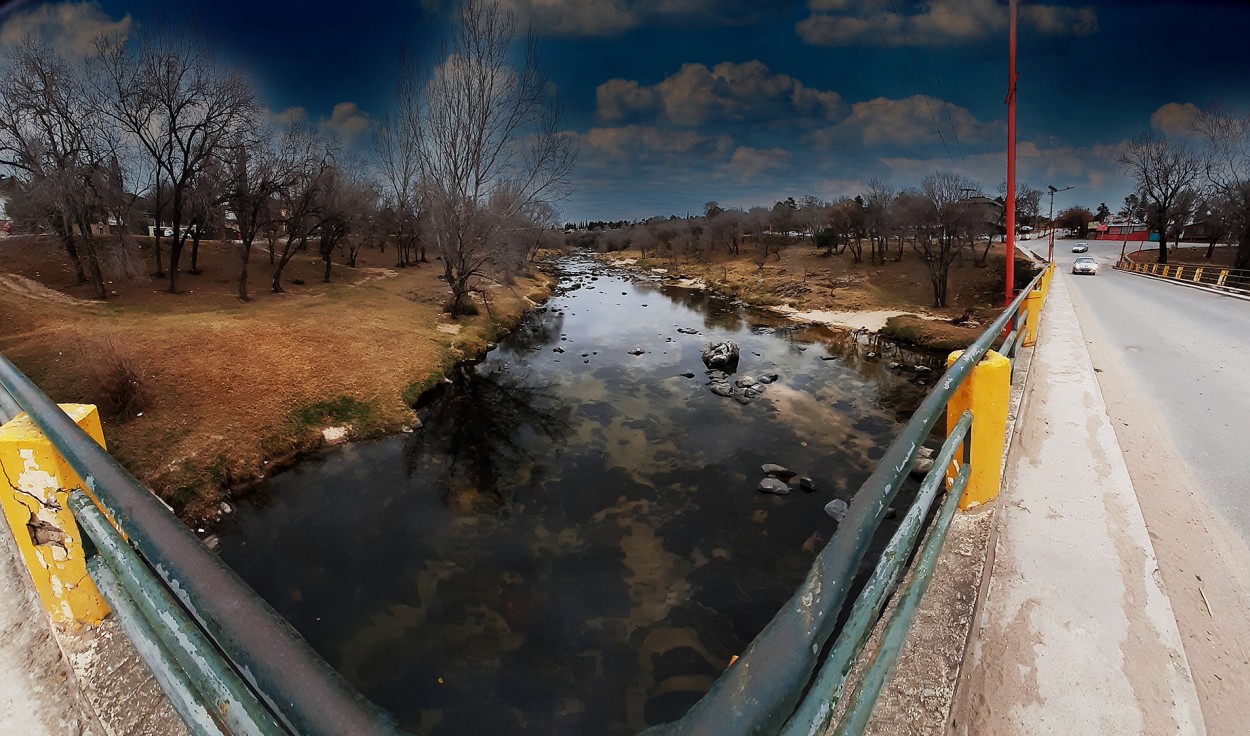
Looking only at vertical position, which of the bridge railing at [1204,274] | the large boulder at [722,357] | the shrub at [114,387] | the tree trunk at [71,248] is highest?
the tree trunk at [71,248]

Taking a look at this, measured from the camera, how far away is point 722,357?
2094 cm

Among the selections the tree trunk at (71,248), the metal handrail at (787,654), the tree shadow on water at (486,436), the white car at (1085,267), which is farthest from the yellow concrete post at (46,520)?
the white car at (1085,267)

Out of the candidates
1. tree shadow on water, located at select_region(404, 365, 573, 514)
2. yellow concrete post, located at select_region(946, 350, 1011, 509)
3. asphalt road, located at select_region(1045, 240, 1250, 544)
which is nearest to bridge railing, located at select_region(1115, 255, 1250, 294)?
asphalt road, located at select_region(1045, 240, 1250, 544)

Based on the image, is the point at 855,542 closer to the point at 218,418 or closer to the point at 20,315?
the point at 218,418

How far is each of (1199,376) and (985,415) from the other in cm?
706

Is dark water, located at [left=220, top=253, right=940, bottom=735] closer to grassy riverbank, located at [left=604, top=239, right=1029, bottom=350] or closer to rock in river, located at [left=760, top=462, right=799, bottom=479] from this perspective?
rock in river, located at [left=760, top=462, right=799, bottom=479]

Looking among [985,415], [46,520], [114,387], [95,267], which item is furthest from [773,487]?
[95,267]

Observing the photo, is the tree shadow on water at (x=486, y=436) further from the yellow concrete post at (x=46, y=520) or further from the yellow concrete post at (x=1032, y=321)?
the yellow concrete post at (x=1032, y=321)

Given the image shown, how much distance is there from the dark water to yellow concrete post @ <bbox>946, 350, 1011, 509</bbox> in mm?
4962

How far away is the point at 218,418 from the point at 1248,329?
22647 millimetres

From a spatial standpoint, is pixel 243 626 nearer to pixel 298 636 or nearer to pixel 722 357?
pixel 298 636

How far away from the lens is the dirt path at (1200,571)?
1833 millimetres

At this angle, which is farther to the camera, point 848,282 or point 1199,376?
point 848,282

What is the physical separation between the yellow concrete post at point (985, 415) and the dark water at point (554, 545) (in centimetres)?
496
